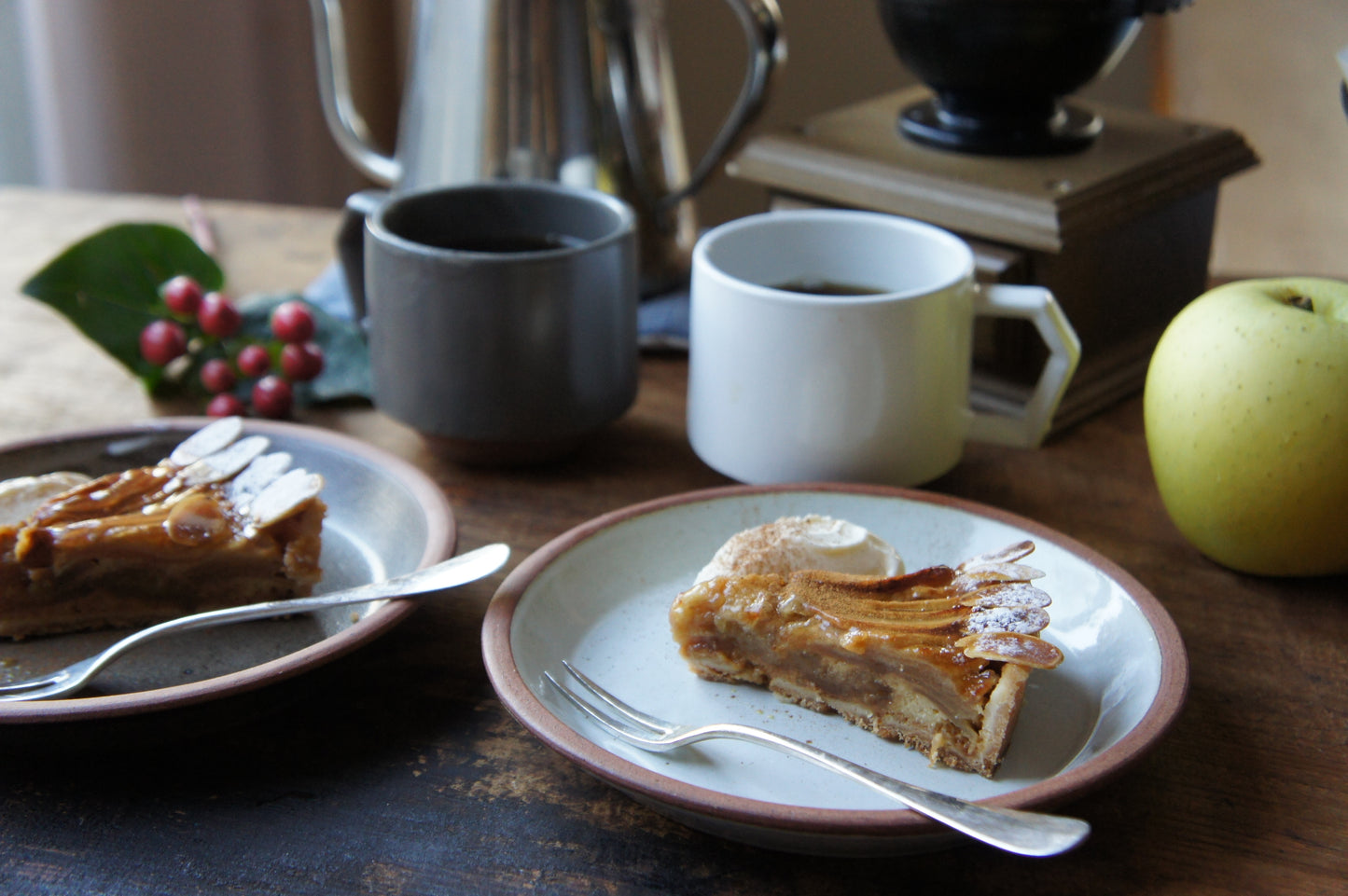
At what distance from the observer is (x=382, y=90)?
2.06m

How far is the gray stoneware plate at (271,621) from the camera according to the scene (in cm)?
53

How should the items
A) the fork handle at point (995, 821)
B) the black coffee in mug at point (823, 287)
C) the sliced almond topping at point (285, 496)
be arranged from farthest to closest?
the black coffee in mug at point (823, 287) → the sliced almond topping at point (285, 496) → the fork handle at point (995, 821)

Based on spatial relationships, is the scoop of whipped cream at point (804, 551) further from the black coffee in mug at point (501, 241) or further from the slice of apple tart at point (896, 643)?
the black coffee in mug at point (501, 241)

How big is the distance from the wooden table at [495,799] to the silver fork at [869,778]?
0.03 meters

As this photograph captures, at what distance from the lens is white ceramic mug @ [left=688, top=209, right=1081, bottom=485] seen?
720mm

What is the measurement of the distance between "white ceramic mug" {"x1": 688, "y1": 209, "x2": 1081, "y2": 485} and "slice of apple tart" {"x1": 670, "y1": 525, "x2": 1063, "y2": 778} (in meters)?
0.15

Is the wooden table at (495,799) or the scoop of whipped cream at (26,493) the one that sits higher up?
the scoop of whipped cream at (26,493)

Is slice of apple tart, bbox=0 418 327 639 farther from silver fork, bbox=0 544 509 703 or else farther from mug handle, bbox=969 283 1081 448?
mug handle, bbox=969 283 1081 448

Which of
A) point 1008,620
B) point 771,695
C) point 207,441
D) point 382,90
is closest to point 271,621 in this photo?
point 207,441

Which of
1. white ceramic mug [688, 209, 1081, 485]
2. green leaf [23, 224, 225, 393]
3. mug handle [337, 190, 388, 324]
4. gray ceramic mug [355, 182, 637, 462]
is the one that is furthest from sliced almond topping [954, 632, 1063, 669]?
green leaf [23, 224, 225, 393]

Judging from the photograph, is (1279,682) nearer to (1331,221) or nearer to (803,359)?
(803,359)

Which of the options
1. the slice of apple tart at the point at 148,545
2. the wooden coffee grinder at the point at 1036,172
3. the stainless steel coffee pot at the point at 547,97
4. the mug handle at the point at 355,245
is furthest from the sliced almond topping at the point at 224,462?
the wooden coffee grinder at the point at 1036,172

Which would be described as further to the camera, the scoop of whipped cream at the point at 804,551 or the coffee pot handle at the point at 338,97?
the coffee pot handle at the point at 338,97

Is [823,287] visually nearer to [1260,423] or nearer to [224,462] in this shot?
[1260,423]
